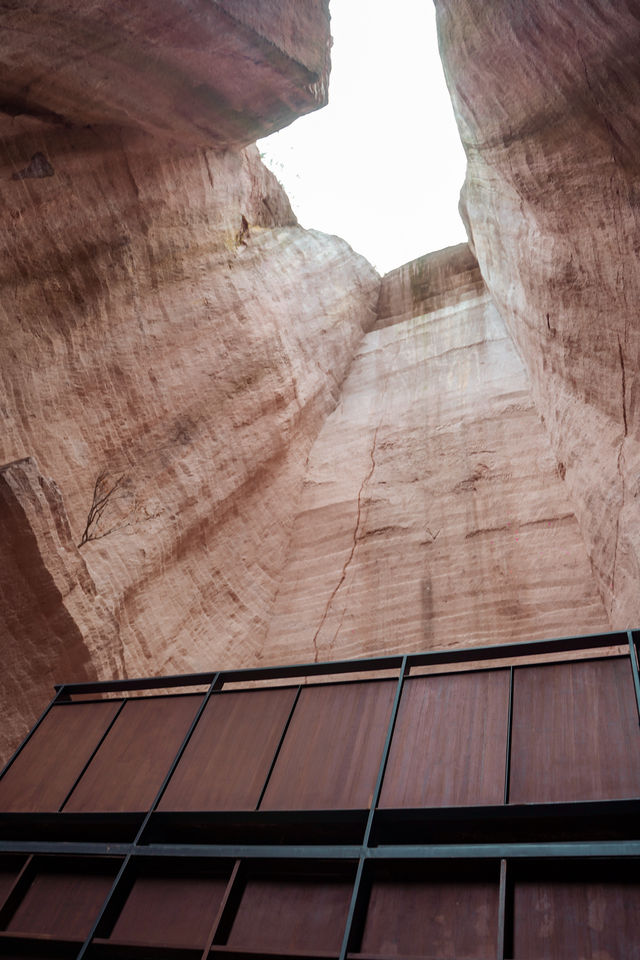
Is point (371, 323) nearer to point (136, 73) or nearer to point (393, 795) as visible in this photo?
point (136, 73)

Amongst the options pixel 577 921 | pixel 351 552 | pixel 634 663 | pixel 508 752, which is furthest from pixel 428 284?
pixel 577 921

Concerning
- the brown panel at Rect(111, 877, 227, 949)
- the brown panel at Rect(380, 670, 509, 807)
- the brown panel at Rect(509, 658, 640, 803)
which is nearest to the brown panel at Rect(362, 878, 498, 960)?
the brown panel at Rect(380, 670, 509, 807)

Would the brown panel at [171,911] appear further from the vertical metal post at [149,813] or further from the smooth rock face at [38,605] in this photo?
the smooth rock face at [38,605]

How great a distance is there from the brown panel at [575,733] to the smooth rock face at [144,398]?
5.29m

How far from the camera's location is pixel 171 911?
6.18 meters

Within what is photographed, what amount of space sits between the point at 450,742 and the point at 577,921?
6.18 ft

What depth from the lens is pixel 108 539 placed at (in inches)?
411

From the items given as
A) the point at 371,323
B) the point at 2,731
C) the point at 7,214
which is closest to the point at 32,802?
the point at 2,731

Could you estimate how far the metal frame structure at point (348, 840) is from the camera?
17.9ft

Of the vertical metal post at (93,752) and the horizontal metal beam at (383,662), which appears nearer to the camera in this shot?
the horizontal metal beam at (383,662)

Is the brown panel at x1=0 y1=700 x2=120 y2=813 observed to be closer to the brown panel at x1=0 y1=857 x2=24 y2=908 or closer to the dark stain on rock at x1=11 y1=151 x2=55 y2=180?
the brown panel at x1=0 y1=857 x2=24 y2=908

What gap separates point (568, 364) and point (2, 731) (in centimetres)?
915

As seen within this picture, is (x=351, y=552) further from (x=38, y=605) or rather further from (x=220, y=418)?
(x=38, y=605)

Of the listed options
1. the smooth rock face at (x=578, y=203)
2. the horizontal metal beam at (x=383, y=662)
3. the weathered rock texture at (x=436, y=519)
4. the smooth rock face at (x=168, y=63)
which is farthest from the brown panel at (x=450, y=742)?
the smooth rock face at (x=168, y=63)
